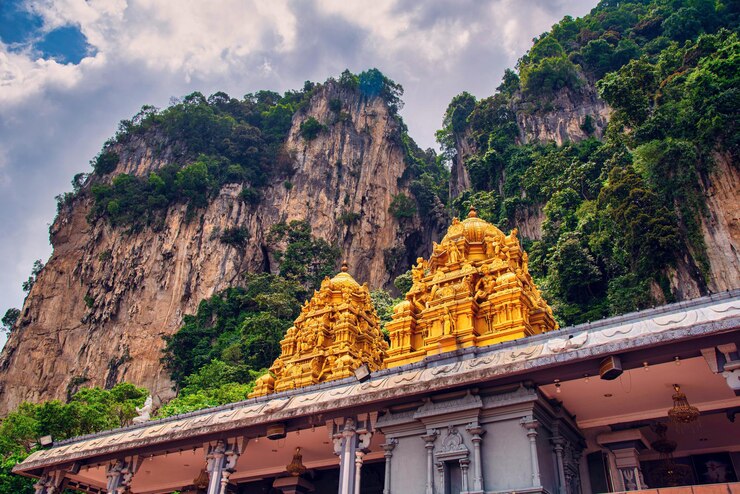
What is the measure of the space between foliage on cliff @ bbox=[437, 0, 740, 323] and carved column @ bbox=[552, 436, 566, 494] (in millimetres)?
17301

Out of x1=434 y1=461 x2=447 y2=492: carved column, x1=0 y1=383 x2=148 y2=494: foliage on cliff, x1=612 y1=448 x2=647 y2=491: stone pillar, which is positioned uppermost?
x1=0 y1=383 x2=148 y2=494: foliage on cliff

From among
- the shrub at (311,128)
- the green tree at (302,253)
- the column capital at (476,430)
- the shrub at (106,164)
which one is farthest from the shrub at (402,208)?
the column capital at (476,430)

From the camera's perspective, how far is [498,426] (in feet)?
38.4

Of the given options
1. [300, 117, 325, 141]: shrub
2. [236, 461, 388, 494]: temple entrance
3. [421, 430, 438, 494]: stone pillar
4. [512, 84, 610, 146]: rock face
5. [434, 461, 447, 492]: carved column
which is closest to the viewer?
[434, 461, 447, 492]: carved column

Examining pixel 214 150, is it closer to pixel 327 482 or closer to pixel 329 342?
pixel 329 342

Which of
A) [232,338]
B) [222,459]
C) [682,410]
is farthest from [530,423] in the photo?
[232,338]

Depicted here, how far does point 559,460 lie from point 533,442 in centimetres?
113

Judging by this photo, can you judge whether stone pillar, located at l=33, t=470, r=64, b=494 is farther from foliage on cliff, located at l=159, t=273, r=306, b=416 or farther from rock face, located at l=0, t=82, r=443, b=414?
rock face, located at l=0, t=82, r=443, b=414

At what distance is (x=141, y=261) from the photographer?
50531 millimetres

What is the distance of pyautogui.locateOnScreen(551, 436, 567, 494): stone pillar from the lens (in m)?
11.7

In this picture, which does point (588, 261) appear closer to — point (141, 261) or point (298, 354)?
point (298, 354)

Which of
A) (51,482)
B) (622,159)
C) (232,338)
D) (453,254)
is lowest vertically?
(51,482)

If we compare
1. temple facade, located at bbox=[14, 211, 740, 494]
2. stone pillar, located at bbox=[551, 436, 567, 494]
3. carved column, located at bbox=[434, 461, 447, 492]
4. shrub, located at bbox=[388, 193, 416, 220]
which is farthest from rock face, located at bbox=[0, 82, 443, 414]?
stone pillar, located at bbox=[551, 436, 567, 494]

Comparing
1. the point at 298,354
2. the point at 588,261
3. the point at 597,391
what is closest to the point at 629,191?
the point at 588,261
